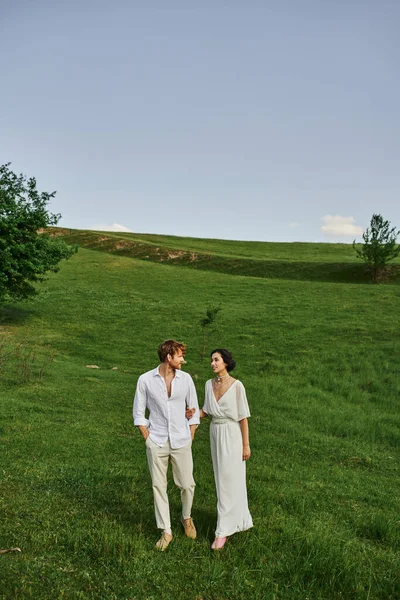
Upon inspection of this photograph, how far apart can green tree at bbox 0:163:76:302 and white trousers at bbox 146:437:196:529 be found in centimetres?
2753

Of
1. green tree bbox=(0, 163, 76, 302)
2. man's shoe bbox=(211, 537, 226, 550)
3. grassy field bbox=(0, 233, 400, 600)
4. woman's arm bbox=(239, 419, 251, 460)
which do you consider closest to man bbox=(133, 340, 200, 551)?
man's shoe bbox=(211, 537, 226, 550)

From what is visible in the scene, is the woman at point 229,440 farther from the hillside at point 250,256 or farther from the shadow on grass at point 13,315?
the hillside at point 250,256

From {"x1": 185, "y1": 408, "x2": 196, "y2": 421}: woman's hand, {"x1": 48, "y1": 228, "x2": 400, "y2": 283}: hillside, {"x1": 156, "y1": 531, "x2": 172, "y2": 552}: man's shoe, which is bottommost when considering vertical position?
{"x1": 156, "y1": 531, "x2": 172, "y2": 552}: man's shoe

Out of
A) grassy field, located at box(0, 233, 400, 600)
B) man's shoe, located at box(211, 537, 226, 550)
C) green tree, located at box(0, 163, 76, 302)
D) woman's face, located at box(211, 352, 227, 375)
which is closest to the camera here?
grassy field, located at box(0, 233, 400, 600)

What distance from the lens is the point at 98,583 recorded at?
5.50m

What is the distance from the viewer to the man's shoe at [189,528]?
6.85 meters

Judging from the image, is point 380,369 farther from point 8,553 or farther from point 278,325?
point 8,553

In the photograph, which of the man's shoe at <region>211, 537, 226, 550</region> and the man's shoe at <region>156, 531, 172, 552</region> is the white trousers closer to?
the man's shoe at <region>156, 531, 172, 552</region>

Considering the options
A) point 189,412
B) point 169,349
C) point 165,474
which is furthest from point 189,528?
point 169,349

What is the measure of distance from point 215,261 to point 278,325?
32.8m

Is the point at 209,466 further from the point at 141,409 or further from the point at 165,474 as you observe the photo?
the point at 141,409

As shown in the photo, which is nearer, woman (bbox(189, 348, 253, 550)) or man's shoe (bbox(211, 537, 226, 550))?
man's shoe (bbox(211, 537, 226, 550))

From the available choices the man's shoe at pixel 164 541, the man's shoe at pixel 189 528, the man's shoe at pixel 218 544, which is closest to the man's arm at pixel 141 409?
the man's shoe at pixel 164 541

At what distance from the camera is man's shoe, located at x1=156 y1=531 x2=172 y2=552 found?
640cm
